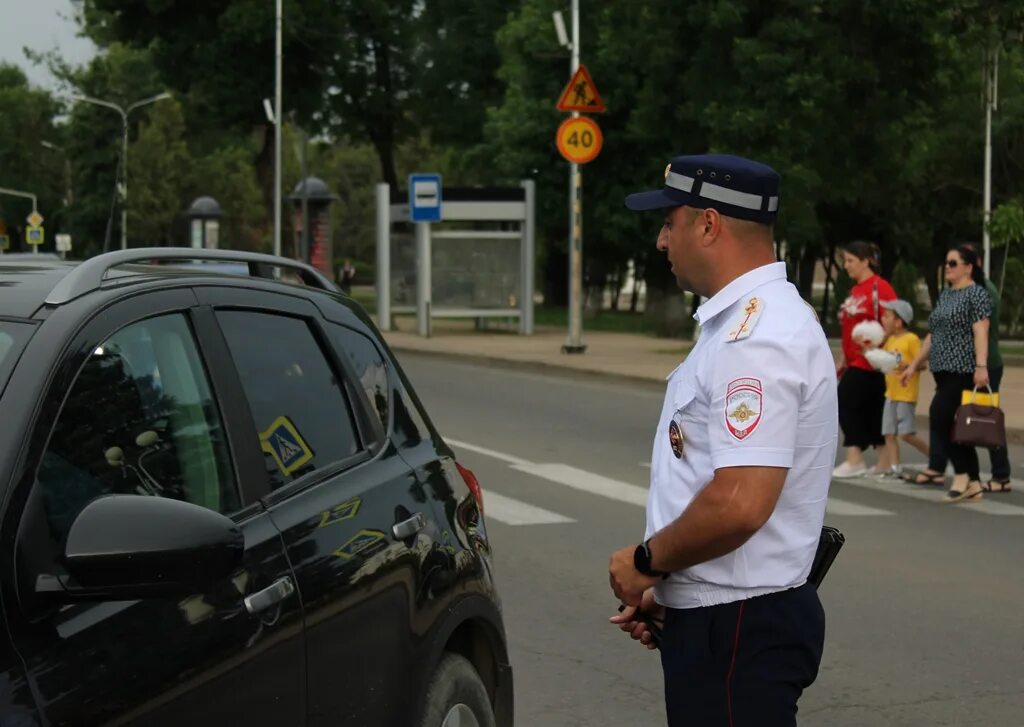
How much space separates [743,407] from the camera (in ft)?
11.4

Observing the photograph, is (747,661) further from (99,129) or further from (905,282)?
(99,129)

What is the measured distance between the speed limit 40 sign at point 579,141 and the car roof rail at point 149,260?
2247 centimetres

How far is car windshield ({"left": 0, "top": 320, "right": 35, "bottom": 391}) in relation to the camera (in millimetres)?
3115

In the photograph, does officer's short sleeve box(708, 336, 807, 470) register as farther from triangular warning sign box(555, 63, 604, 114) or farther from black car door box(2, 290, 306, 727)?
triangular warning sign box(555, 63, 604, 114)

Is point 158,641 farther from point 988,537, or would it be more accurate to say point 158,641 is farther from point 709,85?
point 709,85

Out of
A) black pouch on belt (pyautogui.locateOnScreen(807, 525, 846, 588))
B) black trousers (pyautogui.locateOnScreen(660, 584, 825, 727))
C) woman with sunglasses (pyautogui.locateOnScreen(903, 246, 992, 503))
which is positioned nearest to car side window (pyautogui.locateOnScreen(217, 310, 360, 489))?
black trousers (pyautogui.locateOnScreen(660, 584, 825, 727))

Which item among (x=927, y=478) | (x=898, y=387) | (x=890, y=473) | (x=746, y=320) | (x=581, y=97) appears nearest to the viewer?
(x=746, y=320)

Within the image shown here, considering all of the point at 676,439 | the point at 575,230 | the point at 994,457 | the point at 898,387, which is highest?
the point at 575,230

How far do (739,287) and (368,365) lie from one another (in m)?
1.23

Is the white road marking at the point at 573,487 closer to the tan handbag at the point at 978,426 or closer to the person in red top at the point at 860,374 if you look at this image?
the tan handbag at the point at 978,426

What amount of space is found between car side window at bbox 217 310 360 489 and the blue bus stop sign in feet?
93.3

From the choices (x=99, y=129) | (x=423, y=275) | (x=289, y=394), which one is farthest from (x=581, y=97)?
(x=99, y=129)

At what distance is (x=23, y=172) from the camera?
110m

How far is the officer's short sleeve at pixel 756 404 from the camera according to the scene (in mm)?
3461
